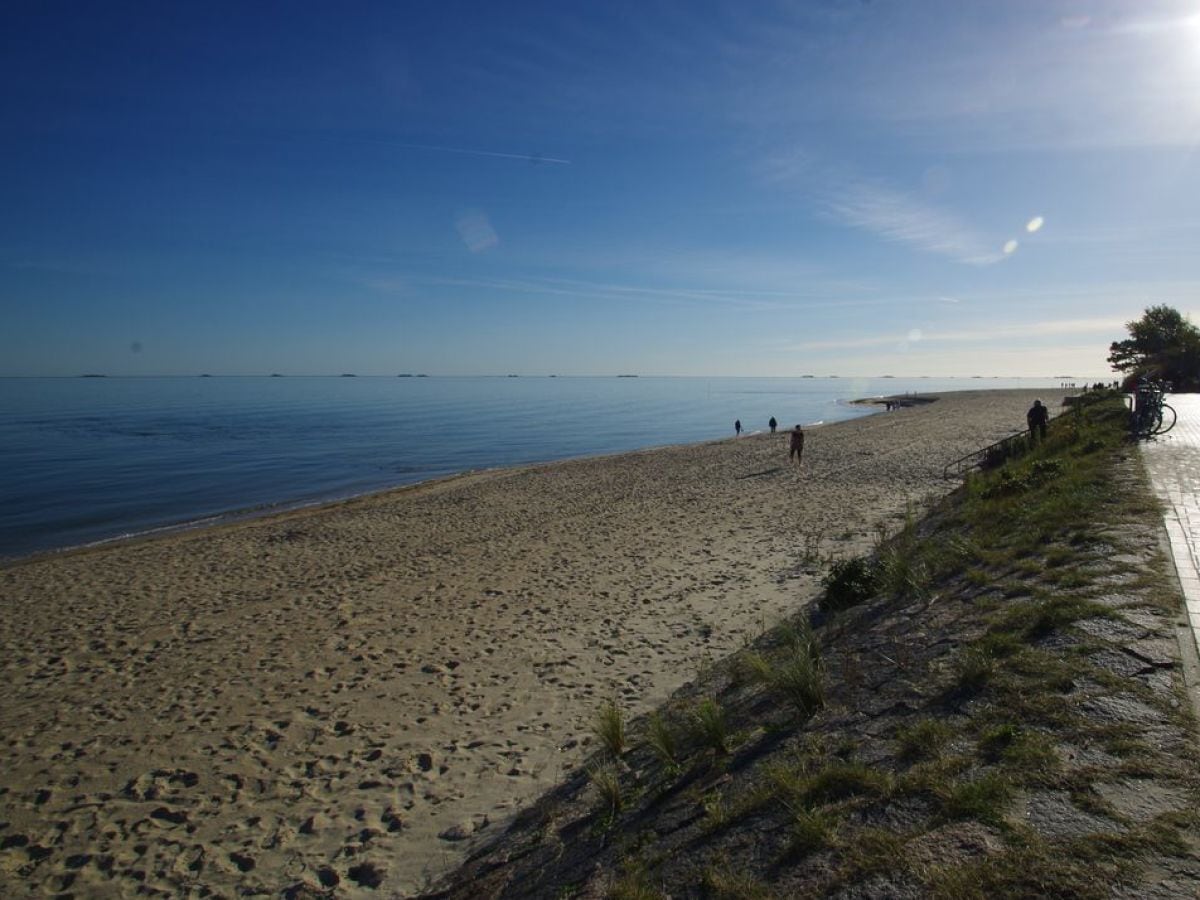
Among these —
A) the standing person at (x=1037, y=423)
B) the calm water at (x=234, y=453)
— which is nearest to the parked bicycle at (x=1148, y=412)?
the standing person at (x=1037, y=423)

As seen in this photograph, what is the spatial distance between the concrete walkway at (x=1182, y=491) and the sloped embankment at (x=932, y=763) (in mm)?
204

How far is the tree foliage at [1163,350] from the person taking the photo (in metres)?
39.1

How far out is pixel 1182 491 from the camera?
384 inches

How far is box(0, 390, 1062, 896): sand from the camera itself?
19.7 ft

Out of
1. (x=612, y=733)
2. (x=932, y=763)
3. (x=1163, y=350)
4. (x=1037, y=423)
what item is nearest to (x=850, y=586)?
(x=612, y=733)

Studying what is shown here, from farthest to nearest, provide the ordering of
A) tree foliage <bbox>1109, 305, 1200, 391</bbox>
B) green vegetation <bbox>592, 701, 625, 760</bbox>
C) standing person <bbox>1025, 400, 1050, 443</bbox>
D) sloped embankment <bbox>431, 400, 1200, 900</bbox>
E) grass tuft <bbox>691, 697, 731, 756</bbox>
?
1. tree foliage <bbox>1109, 305, 1200, 391</bbox>
2. standing person <bbox>1025, 400, 1050, 443</bbox>
3. green vegetation <bbox>592, 701, 625, 760</bbox>
4. grass tuft <bbox>691, 697, 731, 756</bbox>
5. sloped embankment <bbox>431, 400, 1200, 900</bbox>

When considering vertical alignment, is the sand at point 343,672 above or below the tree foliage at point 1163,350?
below

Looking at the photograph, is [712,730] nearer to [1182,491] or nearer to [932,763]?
[932,763]

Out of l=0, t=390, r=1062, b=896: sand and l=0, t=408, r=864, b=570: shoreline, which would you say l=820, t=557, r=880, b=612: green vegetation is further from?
l=0, t=408, r=864, b=570: shoreline

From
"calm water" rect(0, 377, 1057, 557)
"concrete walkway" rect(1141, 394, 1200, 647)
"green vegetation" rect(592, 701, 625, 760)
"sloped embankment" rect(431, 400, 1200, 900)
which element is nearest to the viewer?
"sloped embankment" rect(431, 400, 1200, 900)

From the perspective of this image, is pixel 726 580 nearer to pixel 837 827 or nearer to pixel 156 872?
pixel 837 827

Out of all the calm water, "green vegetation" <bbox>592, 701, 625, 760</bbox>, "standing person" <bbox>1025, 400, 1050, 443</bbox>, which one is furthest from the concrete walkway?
the calm water

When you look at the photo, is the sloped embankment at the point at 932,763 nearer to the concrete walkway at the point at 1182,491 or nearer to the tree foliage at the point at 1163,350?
the concrete walkway at the point at 1182,491

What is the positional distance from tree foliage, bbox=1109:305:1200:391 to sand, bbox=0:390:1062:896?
1264 inches
